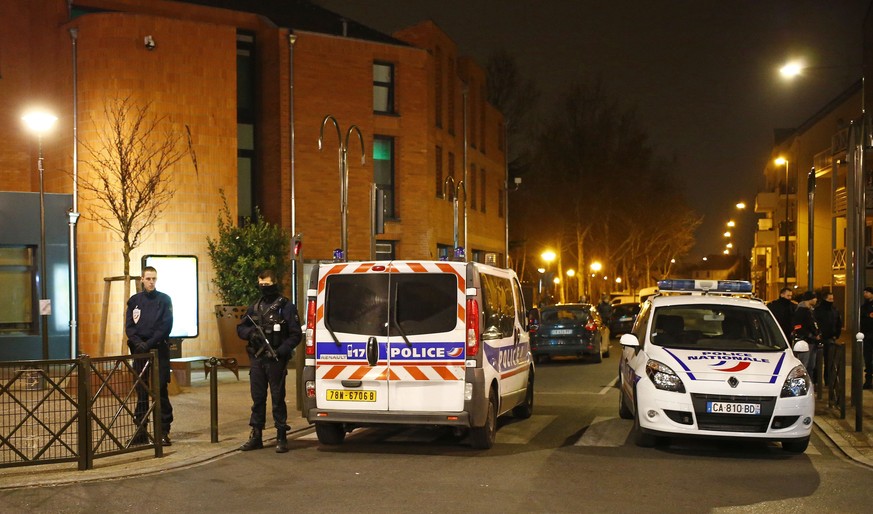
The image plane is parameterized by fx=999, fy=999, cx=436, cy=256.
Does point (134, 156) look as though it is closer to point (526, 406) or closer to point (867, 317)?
point (526, 406)

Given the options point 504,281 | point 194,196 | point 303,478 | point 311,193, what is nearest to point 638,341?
→ point 504,281

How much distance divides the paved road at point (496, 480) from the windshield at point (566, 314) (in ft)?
41.8

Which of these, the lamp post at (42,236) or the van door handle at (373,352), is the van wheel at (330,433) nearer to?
the van door handle at (373,352)

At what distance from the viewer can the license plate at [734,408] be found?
10266 millimetres

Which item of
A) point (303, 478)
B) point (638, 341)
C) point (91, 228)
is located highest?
point (91, 228)

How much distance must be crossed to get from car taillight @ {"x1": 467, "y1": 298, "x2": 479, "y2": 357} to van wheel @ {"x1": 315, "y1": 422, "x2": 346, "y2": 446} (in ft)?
5.98

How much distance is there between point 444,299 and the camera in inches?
418

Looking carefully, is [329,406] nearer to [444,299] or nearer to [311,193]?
[444,299]

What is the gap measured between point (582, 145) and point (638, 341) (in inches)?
1746

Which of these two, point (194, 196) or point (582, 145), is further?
point (582, 145)

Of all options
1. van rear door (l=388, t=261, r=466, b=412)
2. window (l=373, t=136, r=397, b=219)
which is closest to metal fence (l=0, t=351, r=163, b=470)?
van rear door (l=388, t=261, r=466, b=412)

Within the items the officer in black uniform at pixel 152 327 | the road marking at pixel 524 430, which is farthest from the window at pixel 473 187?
the officer in black uniform at pixel 152 327

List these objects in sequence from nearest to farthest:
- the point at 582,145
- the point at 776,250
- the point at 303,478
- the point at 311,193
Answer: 1. the point at 303,478
2. the point at 311,193
3. the point at 582,145
4. the point at 776,250

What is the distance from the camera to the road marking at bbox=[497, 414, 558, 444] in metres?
11.8
